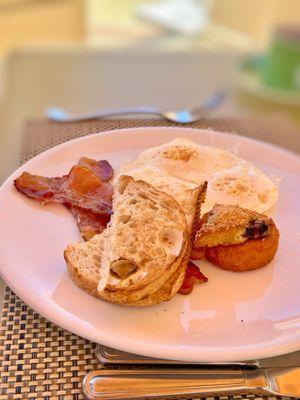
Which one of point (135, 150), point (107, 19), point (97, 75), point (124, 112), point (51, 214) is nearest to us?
point (51, 214)

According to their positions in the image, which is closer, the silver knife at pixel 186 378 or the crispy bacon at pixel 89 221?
the silver knife at pixel 186 378

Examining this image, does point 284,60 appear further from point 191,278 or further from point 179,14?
point 179,14

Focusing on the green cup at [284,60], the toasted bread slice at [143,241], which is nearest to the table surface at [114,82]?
the green cup at [284,60]

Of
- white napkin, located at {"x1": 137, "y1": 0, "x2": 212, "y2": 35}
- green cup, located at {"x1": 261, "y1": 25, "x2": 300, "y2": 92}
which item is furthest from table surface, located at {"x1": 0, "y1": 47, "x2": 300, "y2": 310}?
white napkin, located at {"x1": 137, "y1": 0, "x2": 212, "y2": 35}

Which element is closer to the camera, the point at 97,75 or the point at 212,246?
the point at 212,246

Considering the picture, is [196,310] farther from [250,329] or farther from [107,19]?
[107,19]

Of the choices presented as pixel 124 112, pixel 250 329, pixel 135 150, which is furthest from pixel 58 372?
pixel 124 112

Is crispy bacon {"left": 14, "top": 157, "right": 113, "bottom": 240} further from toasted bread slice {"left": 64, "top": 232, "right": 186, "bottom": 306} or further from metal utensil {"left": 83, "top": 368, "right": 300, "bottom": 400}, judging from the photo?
metal utensil {"left": 83, "top": 368, "right": 300, "bottom": 400}

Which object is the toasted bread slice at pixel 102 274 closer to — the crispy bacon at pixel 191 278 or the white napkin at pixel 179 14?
the crispy bacon at pixel 191 278
